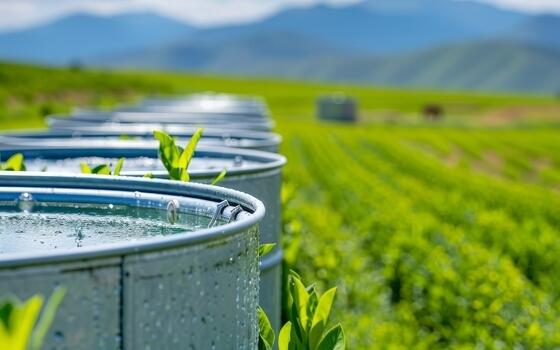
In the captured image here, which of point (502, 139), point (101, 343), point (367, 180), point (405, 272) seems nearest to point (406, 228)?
point (405, 272)

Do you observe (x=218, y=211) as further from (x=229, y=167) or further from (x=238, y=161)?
(x=238, y=161)

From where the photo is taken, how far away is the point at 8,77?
1448 inches

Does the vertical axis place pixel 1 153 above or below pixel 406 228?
Result: above

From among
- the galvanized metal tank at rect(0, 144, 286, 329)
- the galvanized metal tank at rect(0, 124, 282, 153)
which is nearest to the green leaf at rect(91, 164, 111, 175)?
the galvanized metal tank at rect(0, 144, 286, 329)

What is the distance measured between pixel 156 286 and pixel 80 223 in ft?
Answer: 2.55

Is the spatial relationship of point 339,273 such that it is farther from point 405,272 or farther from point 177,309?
point 177,309

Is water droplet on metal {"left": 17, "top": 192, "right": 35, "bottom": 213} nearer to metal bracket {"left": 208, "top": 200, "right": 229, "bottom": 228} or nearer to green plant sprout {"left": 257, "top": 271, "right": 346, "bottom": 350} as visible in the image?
metal bracket {"left": 208, "top": 200, "right": 229, "bottom": 228}

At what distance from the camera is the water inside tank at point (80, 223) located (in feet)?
8.01

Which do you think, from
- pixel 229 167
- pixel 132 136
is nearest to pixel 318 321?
pixel 229 167

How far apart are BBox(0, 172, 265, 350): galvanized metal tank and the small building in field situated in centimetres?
4905

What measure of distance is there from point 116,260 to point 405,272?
718 centimetres

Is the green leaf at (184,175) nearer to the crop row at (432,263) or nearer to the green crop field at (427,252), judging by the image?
the green crop field at (427,252)

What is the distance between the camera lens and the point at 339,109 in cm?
5166

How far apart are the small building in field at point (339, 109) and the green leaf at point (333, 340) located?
48.8 metres
